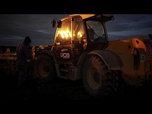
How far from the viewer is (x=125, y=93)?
24.0 ft

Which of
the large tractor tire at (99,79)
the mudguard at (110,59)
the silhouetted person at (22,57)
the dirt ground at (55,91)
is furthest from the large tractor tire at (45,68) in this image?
the mudguard at (110,59)

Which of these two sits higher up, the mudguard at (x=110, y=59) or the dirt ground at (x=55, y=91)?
the mudguard at (x=110, y=59)

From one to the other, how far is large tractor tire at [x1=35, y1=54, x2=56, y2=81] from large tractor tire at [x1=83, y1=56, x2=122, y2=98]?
2.11 m

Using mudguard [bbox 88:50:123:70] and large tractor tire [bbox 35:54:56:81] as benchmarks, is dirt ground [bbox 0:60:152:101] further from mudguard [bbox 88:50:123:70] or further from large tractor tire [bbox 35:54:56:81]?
mudguard [bbox 88:50:123:70]

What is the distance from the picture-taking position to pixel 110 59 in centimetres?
658

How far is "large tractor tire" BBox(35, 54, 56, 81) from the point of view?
9.08m

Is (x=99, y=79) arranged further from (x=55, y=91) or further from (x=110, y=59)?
(x=55, y=91)

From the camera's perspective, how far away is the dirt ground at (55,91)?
6832 millimetres

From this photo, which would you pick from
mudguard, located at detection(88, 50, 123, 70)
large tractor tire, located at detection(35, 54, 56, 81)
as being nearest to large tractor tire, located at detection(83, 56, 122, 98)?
mudguard, located at detection(88, 50, 123, 70)

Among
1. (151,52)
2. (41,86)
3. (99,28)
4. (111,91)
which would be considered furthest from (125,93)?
(41,86)

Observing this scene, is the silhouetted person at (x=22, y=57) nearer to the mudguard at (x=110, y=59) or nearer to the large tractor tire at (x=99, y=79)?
the large tractor tire at (x=99, y=79)

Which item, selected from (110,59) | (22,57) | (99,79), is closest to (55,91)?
(22,57)

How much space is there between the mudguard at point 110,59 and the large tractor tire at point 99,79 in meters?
0.16

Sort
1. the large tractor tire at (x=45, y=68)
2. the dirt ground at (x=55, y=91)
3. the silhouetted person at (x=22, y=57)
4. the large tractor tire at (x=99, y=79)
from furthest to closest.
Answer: the large tractor tire at (x=45, y=68), the silhouetted person at (x=22, y=57), the dirt ground at (x=55, y=91), the large tractor tire at (x=99, y=79)
